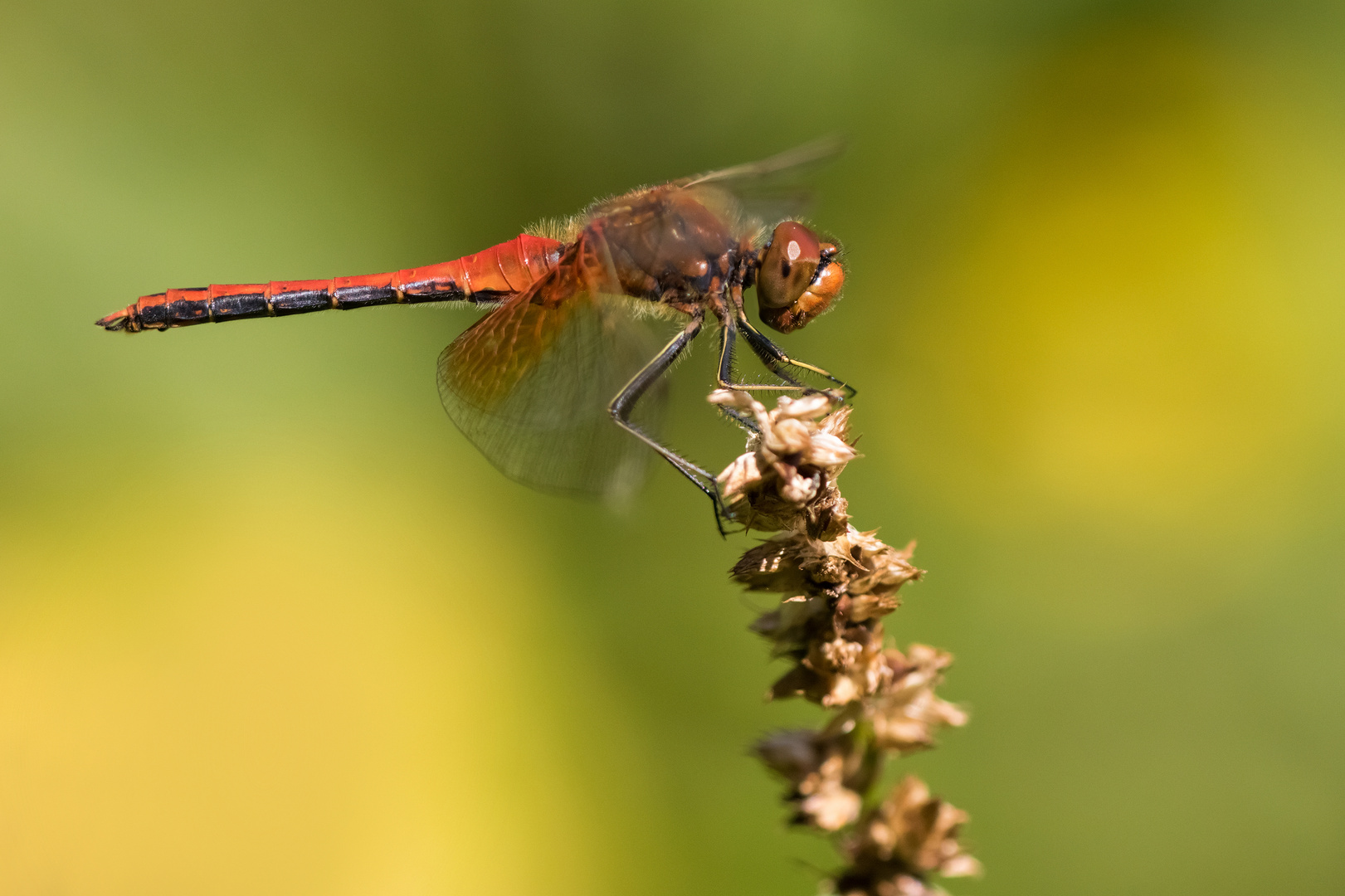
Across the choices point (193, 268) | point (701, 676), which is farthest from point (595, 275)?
point (193, 268)

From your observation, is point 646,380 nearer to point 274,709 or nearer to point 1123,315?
point 274,709

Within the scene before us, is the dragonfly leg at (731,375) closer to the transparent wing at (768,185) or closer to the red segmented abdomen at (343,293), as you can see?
the transparent wing at (768,185)

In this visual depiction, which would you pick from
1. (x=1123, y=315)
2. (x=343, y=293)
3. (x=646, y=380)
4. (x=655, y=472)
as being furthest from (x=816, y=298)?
(x=1123, y=315)

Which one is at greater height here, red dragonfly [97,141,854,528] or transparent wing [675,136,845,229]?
transparent wing [675,136,845,229]

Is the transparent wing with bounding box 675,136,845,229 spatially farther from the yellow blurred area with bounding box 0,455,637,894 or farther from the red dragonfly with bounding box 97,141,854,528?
the yellow blurred area with bounding box 0,455,637,894

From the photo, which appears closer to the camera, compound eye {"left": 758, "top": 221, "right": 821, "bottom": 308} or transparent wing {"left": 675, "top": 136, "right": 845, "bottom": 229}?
compound eye {"left": 758, "top": 221, "right": 821, "bottom": 308}

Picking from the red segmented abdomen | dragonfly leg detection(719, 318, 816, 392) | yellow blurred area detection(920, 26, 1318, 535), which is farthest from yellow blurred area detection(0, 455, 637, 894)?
yellow blurred area detection(920, 26, 1318, 535)

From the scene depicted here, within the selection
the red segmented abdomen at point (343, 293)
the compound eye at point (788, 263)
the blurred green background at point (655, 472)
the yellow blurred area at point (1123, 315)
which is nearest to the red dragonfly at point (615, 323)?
the compound eye at point (788, 263)
